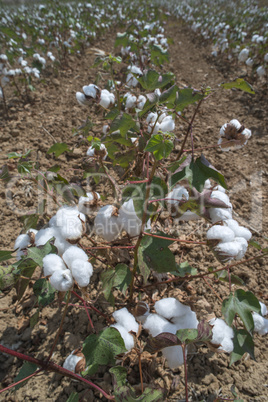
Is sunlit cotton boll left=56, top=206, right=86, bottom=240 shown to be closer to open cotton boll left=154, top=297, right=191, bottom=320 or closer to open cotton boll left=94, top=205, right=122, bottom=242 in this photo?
open cotton boll left=94, top=205, right=122, bottom=242

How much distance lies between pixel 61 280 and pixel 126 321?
0.33 metres

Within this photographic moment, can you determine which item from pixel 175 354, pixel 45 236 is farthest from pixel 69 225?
pixel 175 354

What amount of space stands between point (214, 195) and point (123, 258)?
601 mm

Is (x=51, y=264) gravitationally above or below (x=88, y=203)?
below

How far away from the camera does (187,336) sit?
0.73 metres

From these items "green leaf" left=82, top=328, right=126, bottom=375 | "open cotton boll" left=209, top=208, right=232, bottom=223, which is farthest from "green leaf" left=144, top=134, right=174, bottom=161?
"green leaf" left=82, top=328, right=126, bottom=375

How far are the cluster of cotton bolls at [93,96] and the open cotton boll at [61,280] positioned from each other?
0.98 m

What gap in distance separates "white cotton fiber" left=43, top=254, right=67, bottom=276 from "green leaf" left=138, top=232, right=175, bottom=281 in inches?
11.4

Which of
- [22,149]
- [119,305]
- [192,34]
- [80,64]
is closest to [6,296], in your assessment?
[119,305]

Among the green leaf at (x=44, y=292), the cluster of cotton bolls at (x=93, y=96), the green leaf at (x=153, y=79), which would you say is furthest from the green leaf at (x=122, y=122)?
the green leaf at (x=44, y=292)

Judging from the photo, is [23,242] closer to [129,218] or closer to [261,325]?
[129,218]

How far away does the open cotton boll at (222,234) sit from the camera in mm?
862

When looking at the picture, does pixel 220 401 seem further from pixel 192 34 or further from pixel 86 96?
pixel 192 34

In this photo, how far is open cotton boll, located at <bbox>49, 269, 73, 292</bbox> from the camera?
0.68m
